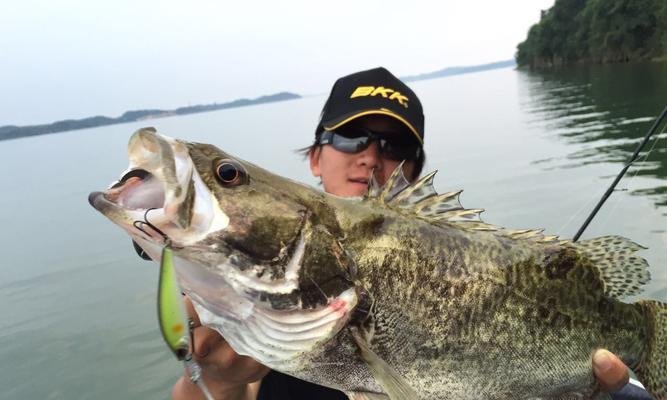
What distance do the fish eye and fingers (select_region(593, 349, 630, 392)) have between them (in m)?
2.06

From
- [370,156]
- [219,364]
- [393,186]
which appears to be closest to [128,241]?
[370,156]

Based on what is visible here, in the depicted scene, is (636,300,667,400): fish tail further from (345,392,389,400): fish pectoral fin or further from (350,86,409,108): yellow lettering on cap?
(350,86,409,108): yellow lettering on cap

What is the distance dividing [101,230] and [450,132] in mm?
23408

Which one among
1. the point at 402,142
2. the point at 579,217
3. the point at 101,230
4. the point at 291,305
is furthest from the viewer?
the point at 101,230

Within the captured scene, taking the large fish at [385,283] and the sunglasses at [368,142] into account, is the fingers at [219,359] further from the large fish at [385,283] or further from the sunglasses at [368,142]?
the sunglasses at [368,142]

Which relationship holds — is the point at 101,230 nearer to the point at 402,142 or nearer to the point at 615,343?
the point at 402,142

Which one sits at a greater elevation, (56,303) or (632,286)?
(632,286)

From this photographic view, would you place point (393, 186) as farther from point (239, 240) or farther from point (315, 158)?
point (315, 158)

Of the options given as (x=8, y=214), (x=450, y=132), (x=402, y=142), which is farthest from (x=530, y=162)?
(x=8, y=214)

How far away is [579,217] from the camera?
11.8 m

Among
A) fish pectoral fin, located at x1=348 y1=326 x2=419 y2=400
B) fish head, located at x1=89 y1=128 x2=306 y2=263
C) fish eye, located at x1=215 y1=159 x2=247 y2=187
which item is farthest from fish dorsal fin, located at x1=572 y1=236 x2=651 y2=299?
fish eye, located at x1=215 y1=159 x2=247 y2=187

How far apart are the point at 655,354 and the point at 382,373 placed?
174 cm

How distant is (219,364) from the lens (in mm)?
2516

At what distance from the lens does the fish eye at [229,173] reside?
1972 mm
